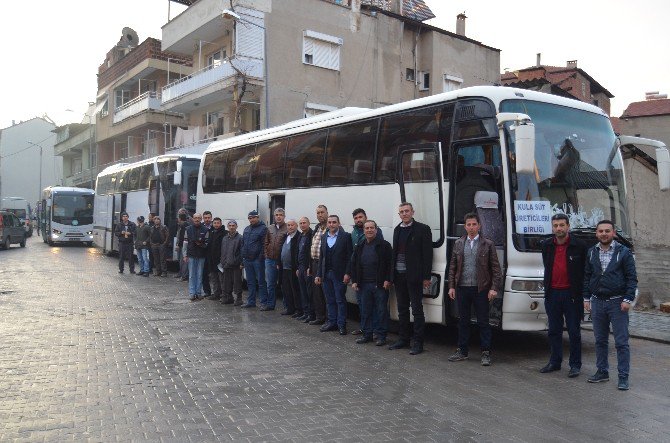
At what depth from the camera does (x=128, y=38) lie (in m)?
48.8

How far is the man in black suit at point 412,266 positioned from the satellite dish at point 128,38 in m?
44.9

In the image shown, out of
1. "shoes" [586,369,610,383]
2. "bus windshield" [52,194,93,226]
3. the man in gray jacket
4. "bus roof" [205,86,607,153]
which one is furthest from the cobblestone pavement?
"bus windshield" [52,194,93,226]

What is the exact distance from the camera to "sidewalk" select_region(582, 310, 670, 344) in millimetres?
9969

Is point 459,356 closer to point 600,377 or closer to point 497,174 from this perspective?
point 600,377

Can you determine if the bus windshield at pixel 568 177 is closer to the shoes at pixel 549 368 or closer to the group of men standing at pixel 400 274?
the group of men standing at pixel 400 274

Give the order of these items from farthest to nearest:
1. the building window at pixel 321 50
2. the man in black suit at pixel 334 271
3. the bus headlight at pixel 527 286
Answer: the building window at pixel 321 50 < the man in black suit at pixel 334 271 < the bus headlight at pixel 527 286

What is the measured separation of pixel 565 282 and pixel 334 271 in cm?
377

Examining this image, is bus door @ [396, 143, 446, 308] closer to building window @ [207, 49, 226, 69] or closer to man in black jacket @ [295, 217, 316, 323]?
man in black jacket @ [295, 217, 316, 323]

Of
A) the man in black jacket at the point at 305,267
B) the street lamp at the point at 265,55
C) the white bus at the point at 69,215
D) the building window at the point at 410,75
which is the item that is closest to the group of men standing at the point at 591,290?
the man in black jacket at the point at 305,267

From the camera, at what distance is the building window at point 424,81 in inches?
1313

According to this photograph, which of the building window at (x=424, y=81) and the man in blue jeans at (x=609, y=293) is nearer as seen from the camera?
the man in blue jeans at (x=609, y=293)

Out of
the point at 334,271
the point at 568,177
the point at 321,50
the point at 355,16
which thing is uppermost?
the point at 355,16

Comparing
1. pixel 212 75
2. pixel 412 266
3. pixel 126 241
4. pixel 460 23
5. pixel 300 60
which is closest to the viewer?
pixel 412 266

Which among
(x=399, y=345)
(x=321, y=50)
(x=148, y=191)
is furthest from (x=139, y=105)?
(x=399, y=345)
